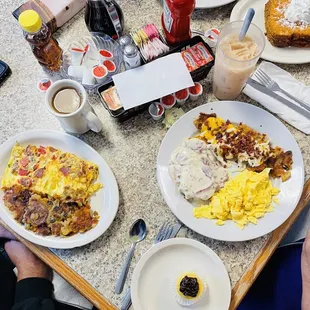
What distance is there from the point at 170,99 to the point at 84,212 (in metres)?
0.39

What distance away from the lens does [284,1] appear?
119 centimetres

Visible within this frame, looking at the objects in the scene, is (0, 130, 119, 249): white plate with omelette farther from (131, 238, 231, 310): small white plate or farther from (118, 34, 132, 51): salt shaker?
(118, 34, 132, 51): salt shaker

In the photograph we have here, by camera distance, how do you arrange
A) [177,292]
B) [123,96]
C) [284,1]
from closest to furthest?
[177,292] → [123,96] → [284,1]

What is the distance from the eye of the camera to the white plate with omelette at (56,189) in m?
1.00

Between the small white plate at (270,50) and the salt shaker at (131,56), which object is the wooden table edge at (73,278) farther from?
the small white plate at (270,50)

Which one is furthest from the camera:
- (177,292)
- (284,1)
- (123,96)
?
(284,1)

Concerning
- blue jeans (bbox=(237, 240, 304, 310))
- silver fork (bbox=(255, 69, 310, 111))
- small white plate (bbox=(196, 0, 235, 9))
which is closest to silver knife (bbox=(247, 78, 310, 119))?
silver fork (bbox=(255, 69, 310, 111))

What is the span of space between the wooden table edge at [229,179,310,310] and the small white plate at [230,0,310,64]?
0.37 metres

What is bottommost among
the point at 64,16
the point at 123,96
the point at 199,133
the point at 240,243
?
the point at 240,243

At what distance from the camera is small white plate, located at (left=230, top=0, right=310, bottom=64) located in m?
1.16

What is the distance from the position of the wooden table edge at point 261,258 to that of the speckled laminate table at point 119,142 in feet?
0.04

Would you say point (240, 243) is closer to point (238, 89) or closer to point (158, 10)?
point (238, 89)

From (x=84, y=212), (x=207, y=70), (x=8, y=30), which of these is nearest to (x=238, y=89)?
(x=207, y=70)

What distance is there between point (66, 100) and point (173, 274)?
52cm
